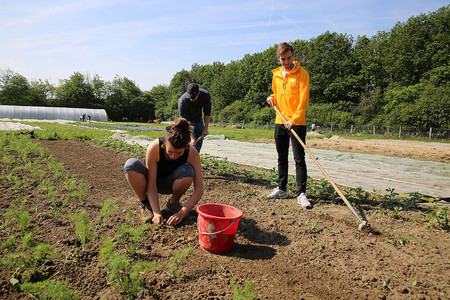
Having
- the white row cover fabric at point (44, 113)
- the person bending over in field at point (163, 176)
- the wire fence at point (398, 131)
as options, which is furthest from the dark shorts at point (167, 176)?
the white row cover fabric at point (44, 113)

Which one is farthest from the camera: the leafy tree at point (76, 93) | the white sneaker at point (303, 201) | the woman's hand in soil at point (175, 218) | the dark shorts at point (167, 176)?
the leafy tree at point (76, 93)

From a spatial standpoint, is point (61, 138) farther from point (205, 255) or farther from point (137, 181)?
point (205, 255)

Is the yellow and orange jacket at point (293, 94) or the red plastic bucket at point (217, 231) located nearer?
the red plastic bucket at point (217, 231)

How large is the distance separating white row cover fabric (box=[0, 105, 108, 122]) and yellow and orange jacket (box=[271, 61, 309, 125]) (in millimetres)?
44302

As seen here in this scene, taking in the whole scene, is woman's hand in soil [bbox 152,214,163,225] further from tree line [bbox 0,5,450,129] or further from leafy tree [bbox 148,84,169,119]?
leafy tree [bbox 148,84,169,119]

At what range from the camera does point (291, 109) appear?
379cm

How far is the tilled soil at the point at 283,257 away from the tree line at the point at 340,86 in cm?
2551

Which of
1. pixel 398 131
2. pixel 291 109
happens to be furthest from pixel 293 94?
pixel 398 131

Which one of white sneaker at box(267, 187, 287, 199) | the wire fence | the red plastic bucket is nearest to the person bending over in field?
the red plastic bucket

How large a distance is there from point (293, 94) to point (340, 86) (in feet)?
124

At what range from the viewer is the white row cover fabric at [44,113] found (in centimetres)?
3681

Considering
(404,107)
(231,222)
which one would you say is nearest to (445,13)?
(404,107)

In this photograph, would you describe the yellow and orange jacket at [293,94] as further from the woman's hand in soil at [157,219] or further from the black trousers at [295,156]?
the woman's hand in soil at [157,219]

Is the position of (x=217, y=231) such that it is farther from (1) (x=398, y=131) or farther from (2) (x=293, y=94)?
(1) (x=398, y=131)
